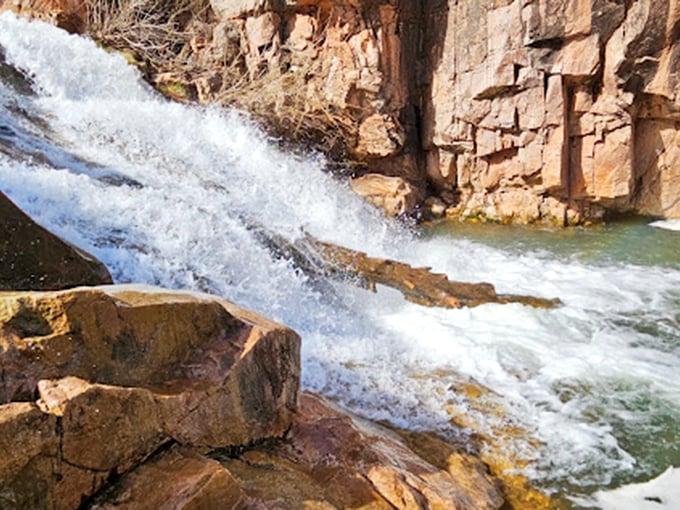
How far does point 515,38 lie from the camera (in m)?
7.81

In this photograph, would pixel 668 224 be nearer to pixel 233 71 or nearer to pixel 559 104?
pixel 559 104

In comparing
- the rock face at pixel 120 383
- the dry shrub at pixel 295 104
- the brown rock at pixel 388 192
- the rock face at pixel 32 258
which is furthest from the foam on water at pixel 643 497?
the dry shrub at pixel 295 104

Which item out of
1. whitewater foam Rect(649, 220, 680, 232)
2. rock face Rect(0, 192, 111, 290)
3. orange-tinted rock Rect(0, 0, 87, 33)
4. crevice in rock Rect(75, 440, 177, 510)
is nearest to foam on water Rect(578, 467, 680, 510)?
crevice in rock Rect(75, 440, 177, 510)

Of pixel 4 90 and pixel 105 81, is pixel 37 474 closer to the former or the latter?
pixel 4 90

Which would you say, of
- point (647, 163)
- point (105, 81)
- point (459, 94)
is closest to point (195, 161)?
point (105, 81)

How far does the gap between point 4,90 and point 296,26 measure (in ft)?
14.6

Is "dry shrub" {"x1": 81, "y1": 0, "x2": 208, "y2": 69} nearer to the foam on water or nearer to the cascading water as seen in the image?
the cascading water

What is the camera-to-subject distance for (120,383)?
206 cm

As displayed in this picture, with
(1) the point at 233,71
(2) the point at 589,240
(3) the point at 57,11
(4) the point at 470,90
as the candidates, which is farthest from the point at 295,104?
(2) the point at 589,240

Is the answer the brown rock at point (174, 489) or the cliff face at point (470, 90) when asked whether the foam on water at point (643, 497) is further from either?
the cliff face at point (470, 90)

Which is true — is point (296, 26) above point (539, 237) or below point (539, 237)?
above

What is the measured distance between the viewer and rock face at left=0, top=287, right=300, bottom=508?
1.70 metres

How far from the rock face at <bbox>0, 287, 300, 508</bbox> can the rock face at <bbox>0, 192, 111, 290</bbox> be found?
3.42 ft

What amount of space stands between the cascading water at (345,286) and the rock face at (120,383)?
122cm
